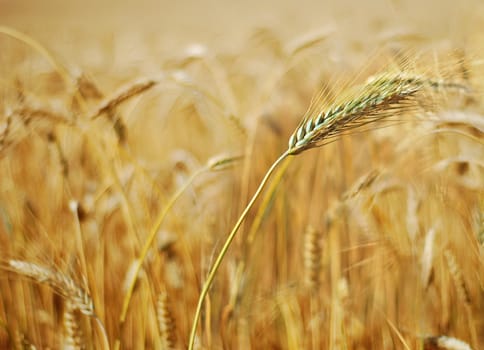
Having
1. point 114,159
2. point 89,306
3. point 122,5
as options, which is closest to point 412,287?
point 89,306

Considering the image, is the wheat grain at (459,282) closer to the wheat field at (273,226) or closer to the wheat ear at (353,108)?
the wheat field at (273,226)

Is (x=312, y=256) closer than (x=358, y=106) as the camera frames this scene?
No

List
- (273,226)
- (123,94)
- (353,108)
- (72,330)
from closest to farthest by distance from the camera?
(353,108), (72,330), (123,94), (273,226)

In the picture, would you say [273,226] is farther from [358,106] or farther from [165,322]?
[358,106]

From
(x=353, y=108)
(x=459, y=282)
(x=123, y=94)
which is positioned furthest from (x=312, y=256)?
(x=123, y=94)

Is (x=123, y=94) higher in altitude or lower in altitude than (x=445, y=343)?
higher

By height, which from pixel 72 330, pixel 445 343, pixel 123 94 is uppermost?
pixel 123 94

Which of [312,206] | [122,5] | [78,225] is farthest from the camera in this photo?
[122,5]

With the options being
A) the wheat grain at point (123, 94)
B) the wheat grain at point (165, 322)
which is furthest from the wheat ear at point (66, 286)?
the wheat grain at point (123, 94)

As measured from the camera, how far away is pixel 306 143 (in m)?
0.56

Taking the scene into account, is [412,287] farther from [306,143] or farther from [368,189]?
[306,143]

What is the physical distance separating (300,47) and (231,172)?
0.44 meters

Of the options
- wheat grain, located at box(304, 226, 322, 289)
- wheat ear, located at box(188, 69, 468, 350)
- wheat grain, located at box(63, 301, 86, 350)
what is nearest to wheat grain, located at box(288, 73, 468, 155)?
wheat ear, located at box(188, 69, 468, 350)

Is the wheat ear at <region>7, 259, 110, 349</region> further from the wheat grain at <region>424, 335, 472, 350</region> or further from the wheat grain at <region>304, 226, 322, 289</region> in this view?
the wheat grain at <region>424, 335, 472, 350</region>
